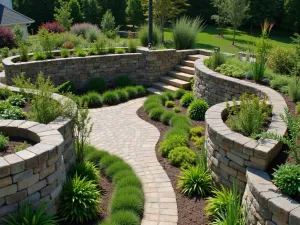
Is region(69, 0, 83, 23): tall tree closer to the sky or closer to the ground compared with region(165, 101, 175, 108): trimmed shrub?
closer to the sky

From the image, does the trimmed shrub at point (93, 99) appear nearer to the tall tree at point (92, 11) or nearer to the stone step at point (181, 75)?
the stone step at point (181, 75)

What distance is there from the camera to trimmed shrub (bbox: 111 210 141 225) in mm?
4074

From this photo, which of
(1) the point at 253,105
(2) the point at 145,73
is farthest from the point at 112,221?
(2) the point at 145,73

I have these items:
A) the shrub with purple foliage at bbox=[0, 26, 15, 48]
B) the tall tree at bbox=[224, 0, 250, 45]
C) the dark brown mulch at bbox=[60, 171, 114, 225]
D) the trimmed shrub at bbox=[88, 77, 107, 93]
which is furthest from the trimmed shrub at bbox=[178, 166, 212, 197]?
the tall tree at bbox=[224, 0, 250, 45]

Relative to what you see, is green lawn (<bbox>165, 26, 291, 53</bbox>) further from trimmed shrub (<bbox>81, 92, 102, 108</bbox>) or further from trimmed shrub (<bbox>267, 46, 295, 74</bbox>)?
trimmed shrub (<bbox>81, 92, 102, 108</bbox>)

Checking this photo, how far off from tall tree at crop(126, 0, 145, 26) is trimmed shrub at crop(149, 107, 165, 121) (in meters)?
16.6

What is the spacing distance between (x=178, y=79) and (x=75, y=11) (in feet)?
51.9

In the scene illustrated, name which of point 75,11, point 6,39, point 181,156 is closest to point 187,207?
point 181,156

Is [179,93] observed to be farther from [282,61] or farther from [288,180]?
[288,180]

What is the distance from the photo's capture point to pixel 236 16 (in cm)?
1906

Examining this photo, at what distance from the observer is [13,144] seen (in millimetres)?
4441

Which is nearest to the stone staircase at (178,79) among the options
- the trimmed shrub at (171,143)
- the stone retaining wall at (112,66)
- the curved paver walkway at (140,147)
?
the stone retaining wall at (112,66)

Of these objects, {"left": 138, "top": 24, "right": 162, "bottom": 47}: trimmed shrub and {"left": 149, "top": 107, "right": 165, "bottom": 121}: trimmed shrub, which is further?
{"left": 138, "top": 24, "right": 162, "bottom": 47}: trimmed shrub

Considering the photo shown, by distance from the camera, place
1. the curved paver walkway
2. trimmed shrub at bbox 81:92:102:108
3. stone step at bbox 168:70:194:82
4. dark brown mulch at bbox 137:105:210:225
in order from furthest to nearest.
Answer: stone step at bbox 168:70:194:82 < trimmed shrub at bbox 81:92:102:108 < the curved paver walkway < dark brown mulch at bbox 137:105:210:225
